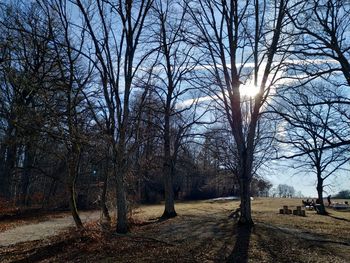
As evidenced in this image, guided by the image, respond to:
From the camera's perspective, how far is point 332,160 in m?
32.5

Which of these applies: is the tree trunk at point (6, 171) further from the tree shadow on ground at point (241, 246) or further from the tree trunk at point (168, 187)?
the tree shadow on ground at point (241, 246)

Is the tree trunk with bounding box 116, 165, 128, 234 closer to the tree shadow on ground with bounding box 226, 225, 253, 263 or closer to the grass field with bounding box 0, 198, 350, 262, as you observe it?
the grass field with bounding box 0, 198, 350, 262

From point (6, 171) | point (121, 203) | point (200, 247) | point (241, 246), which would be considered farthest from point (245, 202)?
point (6, 171)

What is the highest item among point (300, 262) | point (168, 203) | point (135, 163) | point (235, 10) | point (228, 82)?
point (235, 10)

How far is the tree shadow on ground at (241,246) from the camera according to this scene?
9.97 m

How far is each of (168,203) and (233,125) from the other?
892cm

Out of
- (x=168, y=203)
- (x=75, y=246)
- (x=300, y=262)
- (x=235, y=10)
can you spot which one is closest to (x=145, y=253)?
(x=75, y=246)

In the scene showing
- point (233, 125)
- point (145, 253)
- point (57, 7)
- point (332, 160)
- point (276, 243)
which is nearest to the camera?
point (145, 253)

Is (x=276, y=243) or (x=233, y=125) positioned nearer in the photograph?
(x=276, y=243)

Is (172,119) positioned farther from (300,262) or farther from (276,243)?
(300,262)

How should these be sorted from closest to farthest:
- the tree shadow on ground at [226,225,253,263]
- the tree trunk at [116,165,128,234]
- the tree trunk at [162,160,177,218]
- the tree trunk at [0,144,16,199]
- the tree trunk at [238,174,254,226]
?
the tree shadow on ground at [226,225,253,263]
the tree trunk at [116,165,128,234]
the tree trunk at [238,174,254,226]
the tree trunk at [162,160,177,218]
the tree trunk at [0,144,16,199]

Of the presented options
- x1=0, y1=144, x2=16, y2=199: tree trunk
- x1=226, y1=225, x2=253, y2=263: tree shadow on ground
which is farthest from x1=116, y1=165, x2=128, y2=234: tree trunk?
x1=0, y1=144, x2=16, y2=199: tree trunk

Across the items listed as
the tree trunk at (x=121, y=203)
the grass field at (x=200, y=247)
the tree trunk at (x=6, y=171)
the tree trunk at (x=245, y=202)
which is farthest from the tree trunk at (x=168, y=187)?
the tree trunk at (x=6, y=171)

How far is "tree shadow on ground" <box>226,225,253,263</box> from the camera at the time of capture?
9969mm
